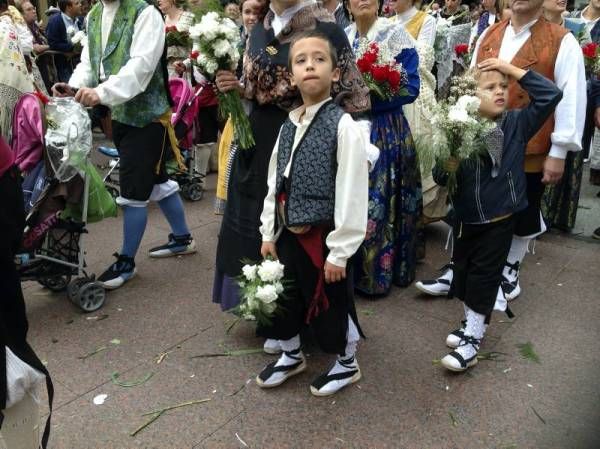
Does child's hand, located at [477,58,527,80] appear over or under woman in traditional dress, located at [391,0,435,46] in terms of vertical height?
under

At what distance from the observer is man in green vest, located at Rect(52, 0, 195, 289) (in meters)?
3.62

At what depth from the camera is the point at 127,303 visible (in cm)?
388

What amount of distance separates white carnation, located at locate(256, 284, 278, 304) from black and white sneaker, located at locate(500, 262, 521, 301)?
2.08 metres

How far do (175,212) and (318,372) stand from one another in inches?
78.4

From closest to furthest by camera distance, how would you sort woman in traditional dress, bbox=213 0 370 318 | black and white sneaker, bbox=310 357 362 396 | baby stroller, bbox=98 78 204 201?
woman in traditional dress, bbox=213 0 370 318, black and white sneaker, bbox=310 357 362 396, baby stroller, bbox=98 78 204 201

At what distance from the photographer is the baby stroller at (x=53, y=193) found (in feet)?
11.3

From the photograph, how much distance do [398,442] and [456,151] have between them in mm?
1379

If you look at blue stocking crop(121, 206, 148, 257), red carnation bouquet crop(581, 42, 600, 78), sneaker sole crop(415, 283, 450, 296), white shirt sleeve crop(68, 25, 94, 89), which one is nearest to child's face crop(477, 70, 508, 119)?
sneaker sole crop(415, 283, 450, 296)

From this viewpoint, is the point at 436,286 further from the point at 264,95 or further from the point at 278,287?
the point at 264,95

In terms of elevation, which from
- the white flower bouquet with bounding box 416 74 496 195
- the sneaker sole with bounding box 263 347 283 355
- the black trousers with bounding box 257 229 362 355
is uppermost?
the white flower bouquet with bounding box 416 74 496 195

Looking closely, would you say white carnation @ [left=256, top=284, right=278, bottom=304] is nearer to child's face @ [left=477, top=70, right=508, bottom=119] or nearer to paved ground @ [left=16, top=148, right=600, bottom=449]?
paved ground @ [left=16, top=148, right=600, bottom=449]

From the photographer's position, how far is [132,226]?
4.11 meters

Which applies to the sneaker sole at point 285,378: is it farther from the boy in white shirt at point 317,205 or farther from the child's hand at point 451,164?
the child's hand at point 451,164

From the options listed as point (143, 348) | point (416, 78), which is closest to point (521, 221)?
point (416, 78)
